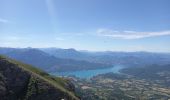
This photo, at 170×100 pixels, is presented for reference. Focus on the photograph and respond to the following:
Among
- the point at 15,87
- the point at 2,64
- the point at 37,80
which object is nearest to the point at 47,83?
the point at 37,80

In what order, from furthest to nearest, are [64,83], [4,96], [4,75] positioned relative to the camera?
[64,83] → [4,75] → [4,96]

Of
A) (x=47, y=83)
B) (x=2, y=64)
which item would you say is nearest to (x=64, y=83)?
(x=47, y=83)

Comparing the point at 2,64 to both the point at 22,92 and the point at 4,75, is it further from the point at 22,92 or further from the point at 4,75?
the point at 22,92

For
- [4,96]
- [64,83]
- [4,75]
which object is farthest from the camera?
[64,83]

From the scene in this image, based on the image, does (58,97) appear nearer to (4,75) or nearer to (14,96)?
(14,96)

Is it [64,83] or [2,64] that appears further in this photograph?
[64,83]

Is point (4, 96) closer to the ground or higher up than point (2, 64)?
closer to the ground
